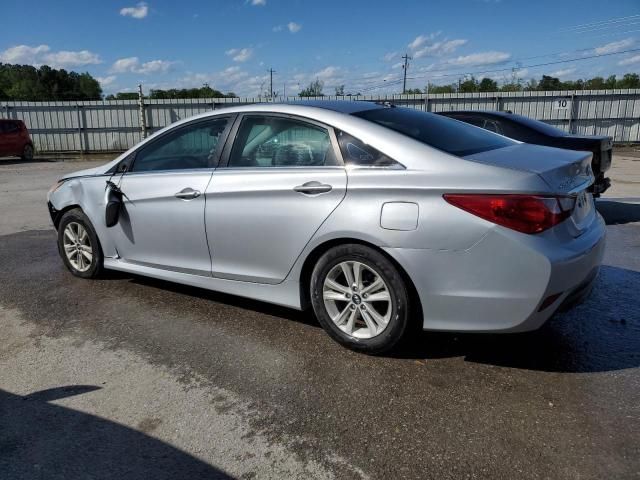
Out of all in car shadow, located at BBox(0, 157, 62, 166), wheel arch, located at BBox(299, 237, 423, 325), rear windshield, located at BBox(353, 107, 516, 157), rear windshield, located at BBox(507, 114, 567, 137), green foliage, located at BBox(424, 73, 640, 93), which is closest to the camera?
wheel arch, located at BBox(299, 237, 423, 325)

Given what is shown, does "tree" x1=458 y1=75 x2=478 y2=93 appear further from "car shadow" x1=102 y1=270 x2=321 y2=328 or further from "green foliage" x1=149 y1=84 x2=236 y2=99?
"car shadow" x1=102 y1=270 x2=321 y2=328

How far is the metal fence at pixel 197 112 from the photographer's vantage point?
23.1 m

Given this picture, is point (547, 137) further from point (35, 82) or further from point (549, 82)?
point (35, 82)

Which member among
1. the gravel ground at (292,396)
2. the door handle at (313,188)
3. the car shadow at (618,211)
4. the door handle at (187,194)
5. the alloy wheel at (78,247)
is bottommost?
the gravel ground at (292,396)

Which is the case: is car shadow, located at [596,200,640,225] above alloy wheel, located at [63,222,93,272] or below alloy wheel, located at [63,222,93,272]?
below

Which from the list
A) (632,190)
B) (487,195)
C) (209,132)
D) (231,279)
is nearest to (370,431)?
(487,195)

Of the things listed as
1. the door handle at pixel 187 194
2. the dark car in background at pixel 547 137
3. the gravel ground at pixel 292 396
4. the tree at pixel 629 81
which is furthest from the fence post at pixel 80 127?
the tree at pixel 629 81

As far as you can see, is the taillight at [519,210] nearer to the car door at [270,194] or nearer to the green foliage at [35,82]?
the car door at [270,194]

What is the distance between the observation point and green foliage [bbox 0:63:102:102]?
247ft

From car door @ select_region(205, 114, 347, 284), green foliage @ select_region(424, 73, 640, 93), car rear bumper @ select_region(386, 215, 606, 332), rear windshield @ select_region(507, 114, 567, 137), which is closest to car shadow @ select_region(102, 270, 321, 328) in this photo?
car door @ select_region(205, 114, 347, 284)

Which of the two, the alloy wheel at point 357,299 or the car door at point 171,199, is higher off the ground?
the car door at point 171,199

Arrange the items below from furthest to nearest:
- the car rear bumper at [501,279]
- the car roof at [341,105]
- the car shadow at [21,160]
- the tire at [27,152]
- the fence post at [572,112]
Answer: the fence post at [572,112]
the tire at [27,152]
the car shadow at [21,160]
the car roof at [341,105]
the car rear bumper at [501,279]

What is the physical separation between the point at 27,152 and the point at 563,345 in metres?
22.8

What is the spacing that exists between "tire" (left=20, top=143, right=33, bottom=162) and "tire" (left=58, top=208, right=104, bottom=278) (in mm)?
18859
